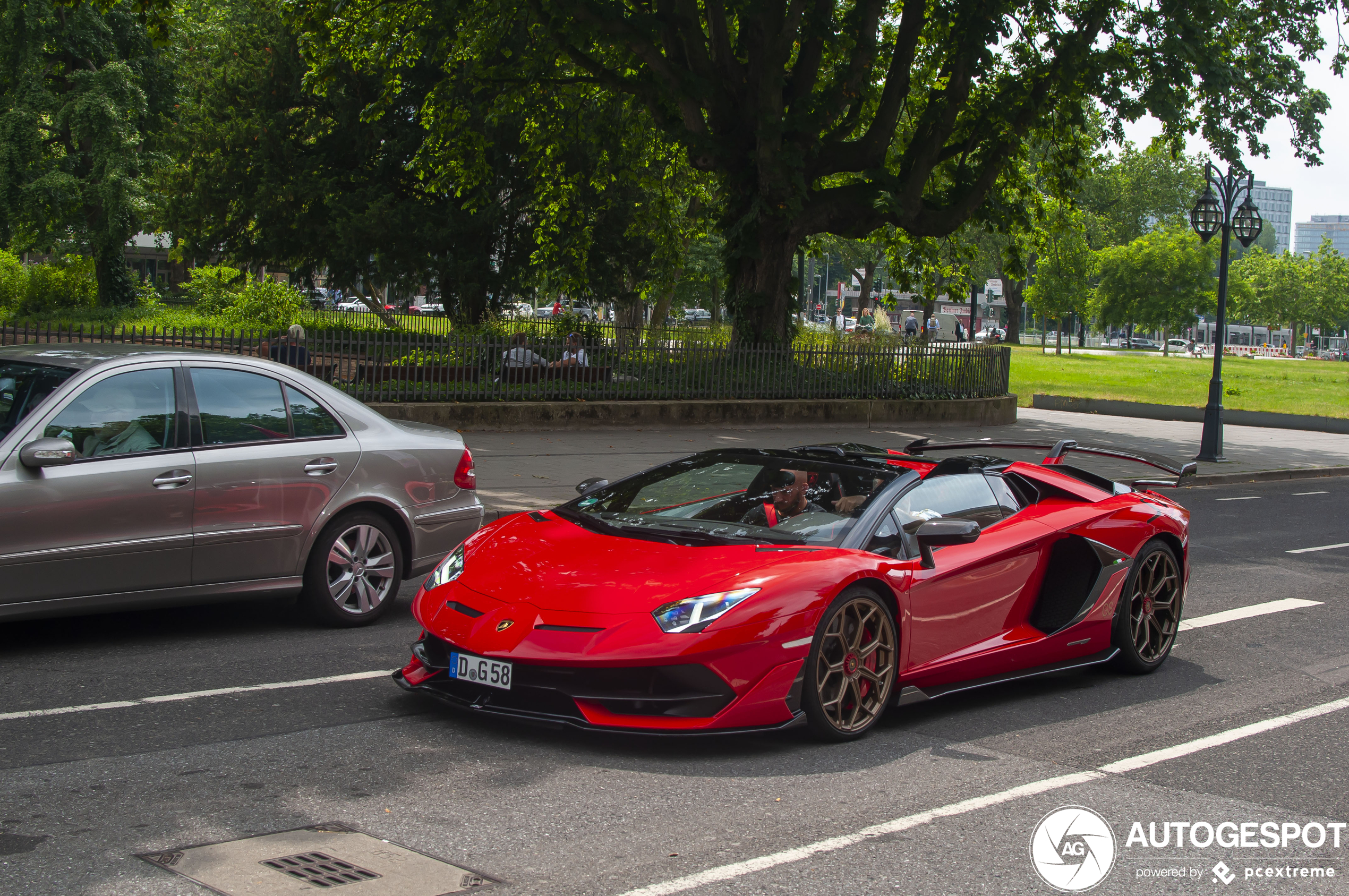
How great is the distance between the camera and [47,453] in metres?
6.00

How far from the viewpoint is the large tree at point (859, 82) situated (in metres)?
19.6

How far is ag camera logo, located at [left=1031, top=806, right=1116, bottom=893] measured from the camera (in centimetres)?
402

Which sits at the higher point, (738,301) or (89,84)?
(89,84)

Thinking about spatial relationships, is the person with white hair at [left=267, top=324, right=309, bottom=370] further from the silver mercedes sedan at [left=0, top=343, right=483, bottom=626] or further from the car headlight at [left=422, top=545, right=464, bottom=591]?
the car headlight at [left=422, top=545, right=464, bottom=591]

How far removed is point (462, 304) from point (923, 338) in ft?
39.3

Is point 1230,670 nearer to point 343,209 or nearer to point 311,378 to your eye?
point 311,378

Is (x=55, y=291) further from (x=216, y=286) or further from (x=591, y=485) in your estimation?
(x=591, y=485)

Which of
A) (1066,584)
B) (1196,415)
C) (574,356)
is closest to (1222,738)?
(1066,584)

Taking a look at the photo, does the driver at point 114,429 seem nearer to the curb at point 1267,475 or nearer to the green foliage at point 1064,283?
the curb at point 1267,475

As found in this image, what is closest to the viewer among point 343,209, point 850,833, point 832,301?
point 850,833

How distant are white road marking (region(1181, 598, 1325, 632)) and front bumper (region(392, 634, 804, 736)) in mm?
4614

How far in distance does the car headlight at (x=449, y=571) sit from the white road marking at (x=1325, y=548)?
29.9ft

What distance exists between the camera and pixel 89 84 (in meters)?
37.6

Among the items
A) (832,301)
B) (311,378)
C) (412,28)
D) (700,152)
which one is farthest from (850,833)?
(832,301)
